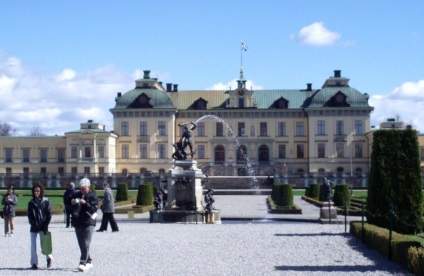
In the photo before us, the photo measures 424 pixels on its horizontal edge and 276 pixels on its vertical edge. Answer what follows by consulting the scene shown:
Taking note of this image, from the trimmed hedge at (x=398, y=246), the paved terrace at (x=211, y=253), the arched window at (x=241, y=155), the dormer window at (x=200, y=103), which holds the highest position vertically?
the dormer window at (x=200, y=103)

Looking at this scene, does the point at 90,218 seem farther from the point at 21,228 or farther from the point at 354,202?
the point at 354,202

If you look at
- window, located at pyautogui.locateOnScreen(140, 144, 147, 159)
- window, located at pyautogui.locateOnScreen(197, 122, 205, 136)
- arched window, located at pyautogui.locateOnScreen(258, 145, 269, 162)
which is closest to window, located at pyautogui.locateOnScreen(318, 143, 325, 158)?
arched window, located at pyautogui.locateOnScreen(258, 145, 269, 162)

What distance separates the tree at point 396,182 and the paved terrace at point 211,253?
0.84 meters

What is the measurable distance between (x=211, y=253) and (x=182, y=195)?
Result: 9.02m

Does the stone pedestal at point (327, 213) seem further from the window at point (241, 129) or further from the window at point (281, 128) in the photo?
the window at point (281, 128)

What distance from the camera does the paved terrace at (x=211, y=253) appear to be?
1046 cm

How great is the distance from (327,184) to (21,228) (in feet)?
28.4

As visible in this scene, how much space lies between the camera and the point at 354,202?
3134 cm

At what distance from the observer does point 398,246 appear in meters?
10.9

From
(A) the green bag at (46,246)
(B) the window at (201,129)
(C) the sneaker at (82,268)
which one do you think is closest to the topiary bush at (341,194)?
(A) the green bag at (46,246)

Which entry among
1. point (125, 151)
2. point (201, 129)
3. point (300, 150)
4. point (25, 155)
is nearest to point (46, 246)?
point (125, 151)

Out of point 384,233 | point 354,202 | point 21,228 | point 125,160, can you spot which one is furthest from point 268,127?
point 384,233

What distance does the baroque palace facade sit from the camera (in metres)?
62.3

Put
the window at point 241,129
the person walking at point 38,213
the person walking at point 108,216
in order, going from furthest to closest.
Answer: the window at point 241,129, the person walking at point 108,216, the person walking at point 38,213
